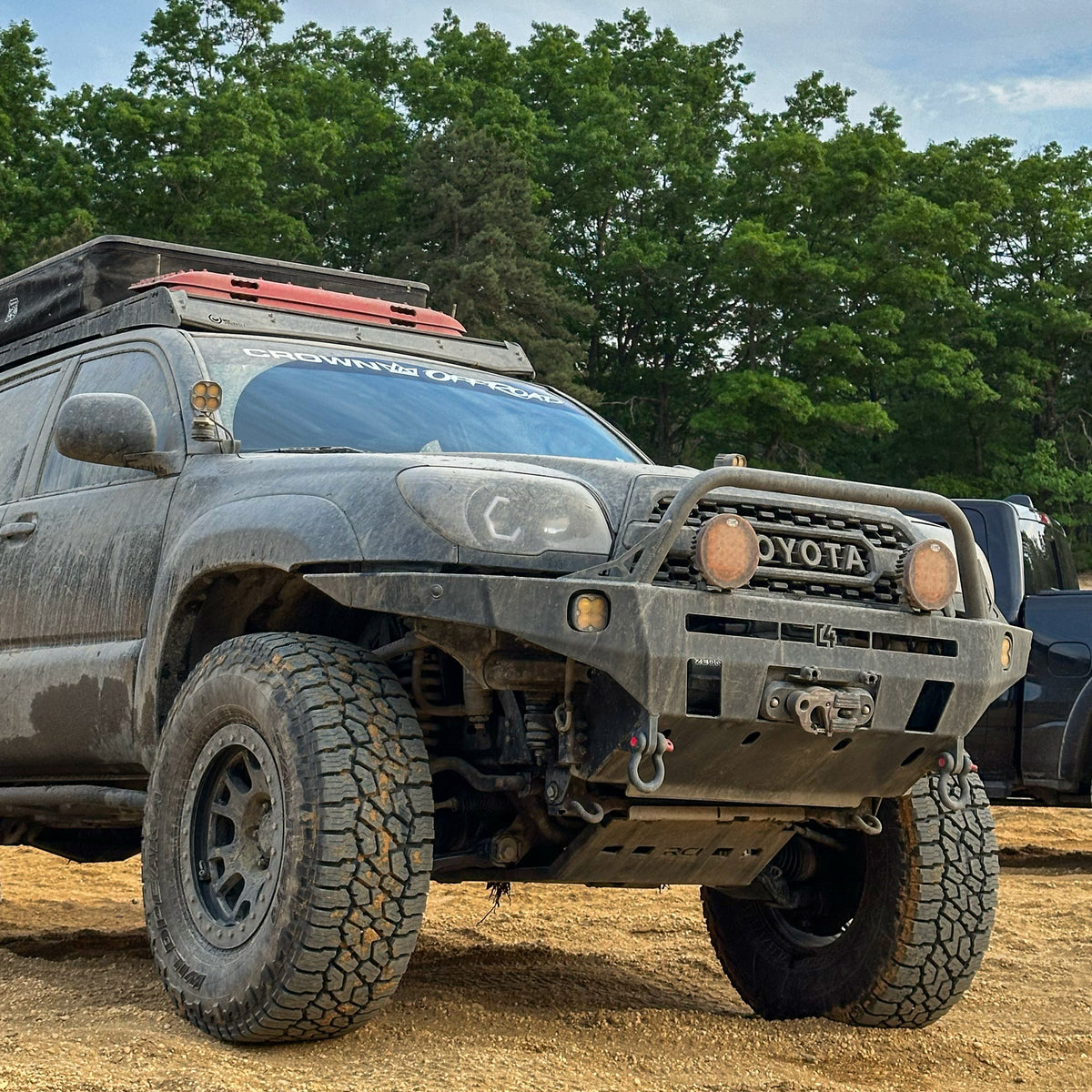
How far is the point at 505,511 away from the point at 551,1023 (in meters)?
1.63

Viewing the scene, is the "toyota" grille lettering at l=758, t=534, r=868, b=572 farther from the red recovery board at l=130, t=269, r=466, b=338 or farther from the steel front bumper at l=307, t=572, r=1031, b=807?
the red recovery board at l=130, t=269, r=466, b=338

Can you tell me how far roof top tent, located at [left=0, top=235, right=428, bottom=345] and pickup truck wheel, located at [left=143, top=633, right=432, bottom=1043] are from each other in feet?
9.78

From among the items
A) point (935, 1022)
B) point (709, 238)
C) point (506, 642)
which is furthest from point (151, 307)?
point (709, 238)

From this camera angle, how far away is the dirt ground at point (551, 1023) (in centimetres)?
372

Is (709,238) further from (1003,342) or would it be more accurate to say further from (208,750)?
(208,750)

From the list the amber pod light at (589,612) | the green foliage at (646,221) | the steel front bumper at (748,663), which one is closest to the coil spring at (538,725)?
the steel front bumper at (748,663)

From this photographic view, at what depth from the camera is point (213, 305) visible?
553cm

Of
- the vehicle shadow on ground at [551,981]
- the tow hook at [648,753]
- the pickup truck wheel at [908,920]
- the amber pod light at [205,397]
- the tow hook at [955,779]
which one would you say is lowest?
the vehicle shadow on ground at [551,981]

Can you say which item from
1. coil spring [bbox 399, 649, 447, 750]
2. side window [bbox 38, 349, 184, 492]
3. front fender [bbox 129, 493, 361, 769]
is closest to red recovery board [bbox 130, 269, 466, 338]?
side window [bbox 38, 349, 184, 492]

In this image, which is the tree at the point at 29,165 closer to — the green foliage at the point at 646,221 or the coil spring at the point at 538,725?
the green foliage at the point at 646,221

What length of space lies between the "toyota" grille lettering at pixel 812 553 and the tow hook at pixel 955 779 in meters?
0.61

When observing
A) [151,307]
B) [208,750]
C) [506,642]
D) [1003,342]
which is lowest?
[208,750]

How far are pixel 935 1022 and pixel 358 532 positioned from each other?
2518mm

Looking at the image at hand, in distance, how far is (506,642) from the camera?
3.97 m
